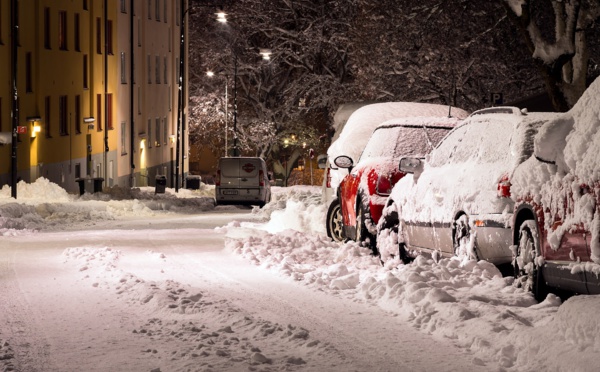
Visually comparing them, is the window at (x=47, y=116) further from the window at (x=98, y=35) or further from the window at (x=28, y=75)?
the window at (x=98, y=35)

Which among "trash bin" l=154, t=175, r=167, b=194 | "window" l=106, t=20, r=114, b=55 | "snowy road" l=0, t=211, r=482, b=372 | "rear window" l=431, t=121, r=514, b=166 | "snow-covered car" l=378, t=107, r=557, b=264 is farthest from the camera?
"window" l=106, t=20, r=114, b=55

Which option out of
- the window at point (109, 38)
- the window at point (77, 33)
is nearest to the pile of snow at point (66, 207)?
the window at point (77, 33)

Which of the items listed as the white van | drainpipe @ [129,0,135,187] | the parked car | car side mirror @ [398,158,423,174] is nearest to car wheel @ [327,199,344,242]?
the parked car

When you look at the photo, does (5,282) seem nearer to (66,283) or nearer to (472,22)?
(66,283)

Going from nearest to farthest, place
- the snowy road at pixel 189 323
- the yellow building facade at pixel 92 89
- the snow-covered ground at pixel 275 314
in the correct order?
the snow-covered ground at pixel 275 314 < the snowy road at pixel 189 323 < the yellow building facade at pixel 92 89

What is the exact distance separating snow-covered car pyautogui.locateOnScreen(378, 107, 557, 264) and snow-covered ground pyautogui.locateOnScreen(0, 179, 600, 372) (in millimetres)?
333

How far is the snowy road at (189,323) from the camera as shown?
8.82m

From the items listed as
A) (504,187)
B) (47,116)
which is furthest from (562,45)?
(47,116)

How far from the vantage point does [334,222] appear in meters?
19.8

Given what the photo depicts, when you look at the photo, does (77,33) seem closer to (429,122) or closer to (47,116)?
(47,116)

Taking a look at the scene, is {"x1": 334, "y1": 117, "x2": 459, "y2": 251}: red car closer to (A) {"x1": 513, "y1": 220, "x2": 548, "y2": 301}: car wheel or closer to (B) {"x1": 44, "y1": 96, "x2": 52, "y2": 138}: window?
(A) {"x1": 513, "y1": 220, "x2": 548, "y2": 301}: car wheel

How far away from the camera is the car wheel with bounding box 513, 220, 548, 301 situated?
34.5 feet

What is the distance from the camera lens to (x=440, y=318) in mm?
10211

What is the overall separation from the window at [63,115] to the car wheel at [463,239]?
36782 millimetres
